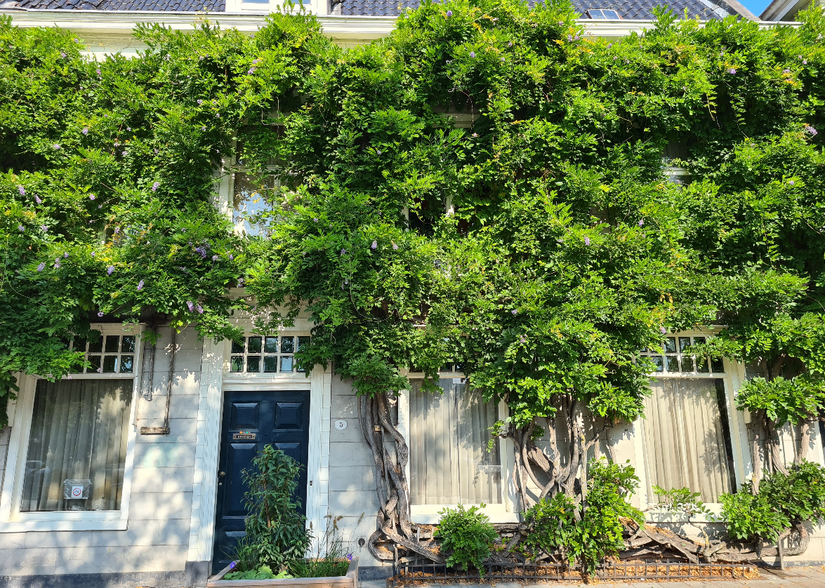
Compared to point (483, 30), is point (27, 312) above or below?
below

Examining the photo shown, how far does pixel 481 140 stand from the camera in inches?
271

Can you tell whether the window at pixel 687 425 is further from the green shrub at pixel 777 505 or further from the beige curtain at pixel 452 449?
the beige curtain at pixel 452 449

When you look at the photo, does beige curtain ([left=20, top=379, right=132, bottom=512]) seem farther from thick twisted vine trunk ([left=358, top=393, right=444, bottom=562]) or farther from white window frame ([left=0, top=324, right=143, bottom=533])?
thick twisted vine trunk ([left=358, top=393, right=444, bottom=562])

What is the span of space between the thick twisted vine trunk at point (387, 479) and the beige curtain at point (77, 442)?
9.89 feet

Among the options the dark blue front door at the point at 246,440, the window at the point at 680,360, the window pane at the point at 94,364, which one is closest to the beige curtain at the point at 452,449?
the dark blue front door at the point at 246,440

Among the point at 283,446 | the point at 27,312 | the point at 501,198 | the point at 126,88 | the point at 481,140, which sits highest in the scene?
the point at 126,88

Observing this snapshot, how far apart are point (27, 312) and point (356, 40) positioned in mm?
5267

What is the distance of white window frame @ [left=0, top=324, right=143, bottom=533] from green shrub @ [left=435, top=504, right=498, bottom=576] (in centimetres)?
363

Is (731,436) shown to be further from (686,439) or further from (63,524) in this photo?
(63,524)

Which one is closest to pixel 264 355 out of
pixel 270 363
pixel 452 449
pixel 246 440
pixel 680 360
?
pixel 270 363

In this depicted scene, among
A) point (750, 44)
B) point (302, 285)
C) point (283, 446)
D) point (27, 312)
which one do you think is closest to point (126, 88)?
point (27, 312)

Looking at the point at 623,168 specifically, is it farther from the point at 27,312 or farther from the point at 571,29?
the point at 27,312

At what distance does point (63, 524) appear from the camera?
6.05 metres

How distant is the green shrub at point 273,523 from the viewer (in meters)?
4.55
